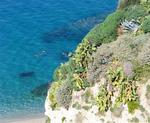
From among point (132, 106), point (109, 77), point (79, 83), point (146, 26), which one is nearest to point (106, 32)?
point (146, 26)

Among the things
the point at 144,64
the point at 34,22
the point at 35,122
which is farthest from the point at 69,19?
the point at 144,64

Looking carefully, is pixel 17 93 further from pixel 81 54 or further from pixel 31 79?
pixel 81 54

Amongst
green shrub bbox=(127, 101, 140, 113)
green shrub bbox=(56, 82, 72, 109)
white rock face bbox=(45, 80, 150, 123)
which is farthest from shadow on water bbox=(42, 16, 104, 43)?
green shrub bbox=(127, 101, 140, 113)

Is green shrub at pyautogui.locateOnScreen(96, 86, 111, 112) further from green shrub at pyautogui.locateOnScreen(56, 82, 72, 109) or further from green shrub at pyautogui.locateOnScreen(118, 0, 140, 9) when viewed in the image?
green shrub at pyautogui.locateOnScreen(118, 0, 140, 9)

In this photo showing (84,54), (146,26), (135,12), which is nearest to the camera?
(146,26)

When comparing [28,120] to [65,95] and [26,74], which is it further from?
[65,95]

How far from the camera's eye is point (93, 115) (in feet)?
118

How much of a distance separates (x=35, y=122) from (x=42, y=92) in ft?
17.7

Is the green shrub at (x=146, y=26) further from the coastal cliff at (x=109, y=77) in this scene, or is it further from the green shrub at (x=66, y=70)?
the green shrub at (x=66, y=70)

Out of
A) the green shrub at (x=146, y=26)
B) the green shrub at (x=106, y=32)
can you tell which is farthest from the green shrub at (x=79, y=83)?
the green shrub at (x=146, y=26)

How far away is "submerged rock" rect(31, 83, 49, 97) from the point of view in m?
51.7

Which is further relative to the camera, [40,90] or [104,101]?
[40,90]

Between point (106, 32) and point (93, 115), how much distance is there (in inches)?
284

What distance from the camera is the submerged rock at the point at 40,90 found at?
51.7 m
